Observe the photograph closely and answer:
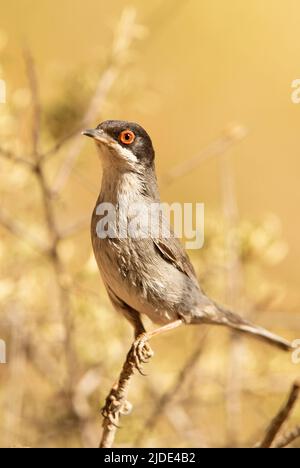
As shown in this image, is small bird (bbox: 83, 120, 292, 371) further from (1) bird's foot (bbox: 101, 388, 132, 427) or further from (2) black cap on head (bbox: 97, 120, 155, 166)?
(1) bird's foot (bbox: 101, 388, 132, 427)

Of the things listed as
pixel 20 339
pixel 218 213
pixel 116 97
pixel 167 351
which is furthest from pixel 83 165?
pixel 167 351

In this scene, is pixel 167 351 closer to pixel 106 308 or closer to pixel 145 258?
pixel 106 308

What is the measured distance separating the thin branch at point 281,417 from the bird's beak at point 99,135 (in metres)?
0.86

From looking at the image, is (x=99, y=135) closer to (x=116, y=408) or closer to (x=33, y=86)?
(x=33, y=86)

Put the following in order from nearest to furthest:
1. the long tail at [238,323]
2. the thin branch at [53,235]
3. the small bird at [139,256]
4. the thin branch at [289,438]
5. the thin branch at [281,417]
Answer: the thin branch at [281,417]
the thin branch at [289,438]
the small bird at [139,256]
the thin branch at [53,235]
the long tail at [238,323]

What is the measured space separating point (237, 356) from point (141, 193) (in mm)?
1299

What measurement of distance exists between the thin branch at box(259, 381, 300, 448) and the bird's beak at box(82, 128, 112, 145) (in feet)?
2.81

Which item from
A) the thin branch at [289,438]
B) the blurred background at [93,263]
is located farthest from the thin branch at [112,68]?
the thin branch at [289,438]

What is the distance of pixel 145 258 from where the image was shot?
212 centimetres

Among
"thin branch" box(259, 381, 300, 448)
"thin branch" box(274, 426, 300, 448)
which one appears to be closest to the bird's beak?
"thin branch" box(259, 381, 300, 448)

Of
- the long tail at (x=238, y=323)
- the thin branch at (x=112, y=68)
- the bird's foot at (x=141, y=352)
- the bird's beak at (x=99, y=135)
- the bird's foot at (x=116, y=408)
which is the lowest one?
the bird's foot at (x=116, y=408)

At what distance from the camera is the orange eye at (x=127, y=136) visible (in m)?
1.86

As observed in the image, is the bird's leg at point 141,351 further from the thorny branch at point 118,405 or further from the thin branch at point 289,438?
the thin branch at point 289,438

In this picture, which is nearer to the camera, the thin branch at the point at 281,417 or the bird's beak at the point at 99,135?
the thin branch at the point at 281,417
